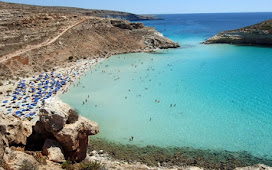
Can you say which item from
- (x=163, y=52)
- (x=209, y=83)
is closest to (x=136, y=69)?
(x=209, y=83)

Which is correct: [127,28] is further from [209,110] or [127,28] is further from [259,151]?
→ [259,151]

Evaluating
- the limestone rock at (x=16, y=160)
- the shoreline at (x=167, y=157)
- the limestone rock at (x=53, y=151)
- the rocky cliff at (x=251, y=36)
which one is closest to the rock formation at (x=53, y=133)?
the limestone rock at (x=53, y=151)

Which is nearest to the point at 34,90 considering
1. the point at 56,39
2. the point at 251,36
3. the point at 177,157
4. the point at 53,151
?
the point at 53,151

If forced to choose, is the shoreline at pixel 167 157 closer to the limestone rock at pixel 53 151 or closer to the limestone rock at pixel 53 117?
the limestone rock at pixel 53 151

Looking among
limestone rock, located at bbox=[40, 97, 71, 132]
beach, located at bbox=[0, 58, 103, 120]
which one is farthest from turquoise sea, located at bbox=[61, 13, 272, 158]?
limestone rock, located at bbox=[40, 97, 71, 132]

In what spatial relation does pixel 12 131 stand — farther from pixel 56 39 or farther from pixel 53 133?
pixel 56 39
